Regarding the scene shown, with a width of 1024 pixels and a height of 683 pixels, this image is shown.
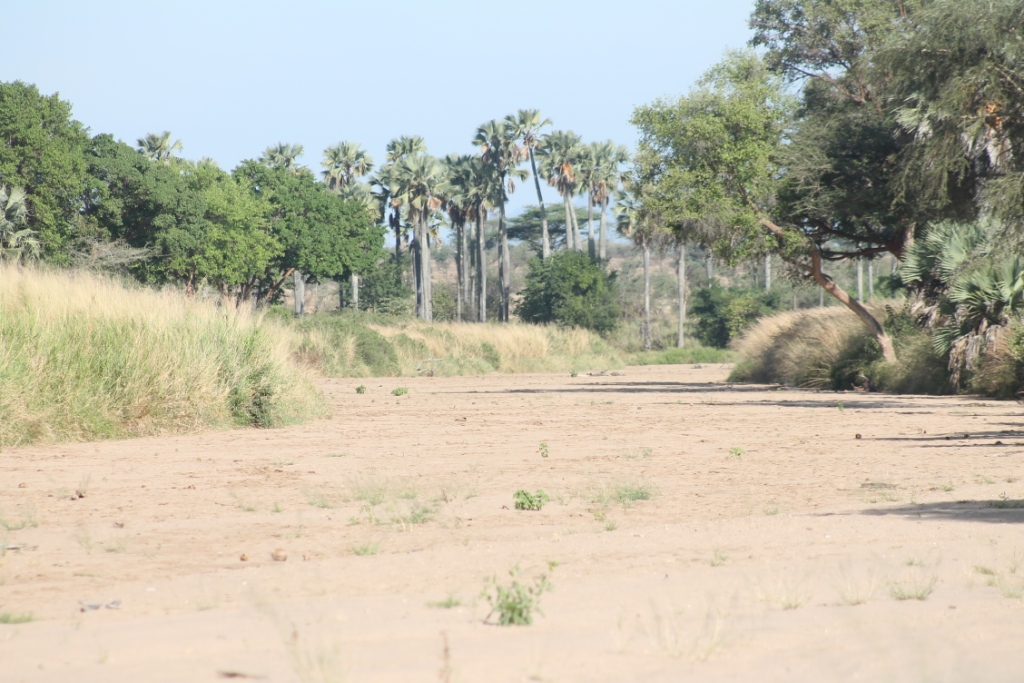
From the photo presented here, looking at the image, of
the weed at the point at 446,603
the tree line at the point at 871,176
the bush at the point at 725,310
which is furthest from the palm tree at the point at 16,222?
the bush at the point at 725,310

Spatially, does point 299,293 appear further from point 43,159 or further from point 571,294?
point 43,159

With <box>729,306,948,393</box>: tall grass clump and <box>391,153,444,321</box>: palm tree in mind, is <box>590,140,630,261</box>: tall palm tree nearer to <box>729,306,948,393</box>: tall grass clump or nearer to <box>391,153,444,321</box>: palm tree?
<box>391,153,444,321</box>: palm tree

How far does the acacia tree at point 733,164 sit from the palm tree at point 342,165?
5208 cm

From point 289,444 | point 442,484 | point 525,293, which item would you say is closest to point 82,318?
point 289,444

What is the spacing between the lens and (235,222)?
5716 cm

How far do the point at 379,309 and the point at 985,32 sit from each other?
57572 millimetres

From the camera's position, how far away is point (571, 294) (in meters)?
68.6

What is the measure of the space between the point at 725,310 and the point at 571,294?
30.6ft

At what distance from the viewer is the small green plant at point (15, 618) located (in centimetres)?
492

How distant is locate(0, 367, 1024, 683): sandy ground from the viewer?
4207mm

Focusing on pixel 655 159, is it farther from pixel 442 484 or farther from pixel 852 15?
pixel 442 484

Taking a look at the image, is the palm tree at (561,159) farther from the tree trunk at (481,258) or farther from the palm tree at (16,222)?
the palm tree at (16,222)

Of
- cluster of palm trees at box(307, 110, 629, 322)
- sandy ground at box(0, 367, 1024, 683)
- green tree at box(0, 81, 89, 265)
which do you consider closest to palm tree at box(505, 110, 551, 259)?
cluster of palm trees at box(307, 110, 629, 322)

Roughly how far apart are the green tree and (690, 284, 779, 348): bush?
1484 inches
